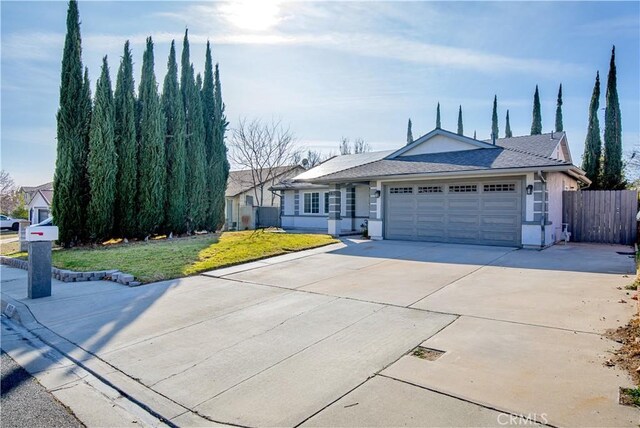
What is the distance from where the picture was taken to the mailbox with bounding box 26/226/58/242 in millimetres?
7000

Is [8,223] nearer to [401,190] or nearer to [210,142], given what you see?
[210,142]

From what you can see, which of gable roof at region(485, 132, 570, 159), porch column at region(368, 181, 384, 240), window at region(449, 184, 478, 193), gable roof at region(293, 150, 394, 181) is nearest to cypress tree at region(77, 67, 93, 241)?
gable roof at region(293, 150, 394, 181)

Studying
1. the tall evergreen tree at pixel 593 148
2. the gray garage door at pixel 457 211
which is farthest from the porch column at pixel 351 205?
the tall evergreen tree at pixel 593 148

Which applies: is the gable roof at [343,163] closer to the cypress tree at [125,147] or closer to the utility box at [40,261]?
the cypress tree at [125,147]

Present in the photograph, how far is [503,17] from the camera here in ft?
31.3

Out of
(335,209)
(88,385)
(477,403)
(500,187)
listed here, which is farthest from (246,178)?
(477,403)

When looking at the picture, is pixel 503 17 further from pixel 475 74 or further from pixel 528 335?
pixel 528 335

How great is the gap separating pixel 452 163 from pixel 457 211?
1.84 metres

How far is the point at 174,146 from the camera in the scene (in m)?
18.1

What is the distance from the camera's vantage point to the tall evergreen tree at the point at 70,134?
14391 millimetres

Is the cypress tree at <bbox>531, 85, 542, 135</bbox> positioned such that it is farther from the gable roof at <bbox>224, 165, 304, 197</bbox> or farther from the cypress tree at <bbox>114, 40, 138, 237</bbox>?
the cypress tree at <bbox>114, 40, 138, 237</bbox>

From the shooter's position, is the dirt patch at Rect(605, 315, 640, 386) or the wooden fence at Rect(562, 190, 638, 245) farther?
the wooden fence at Rect(562, 190, 638, 245)

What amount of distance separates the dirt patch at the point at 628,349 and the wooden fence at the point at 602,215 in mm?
11828

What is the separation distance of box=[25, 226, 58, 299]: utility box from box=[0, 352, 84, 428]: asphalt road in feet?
12.3
